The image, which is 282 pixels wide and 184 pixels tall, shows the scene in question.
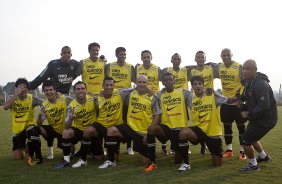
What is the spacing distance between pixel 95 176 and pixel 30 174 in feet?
4.04

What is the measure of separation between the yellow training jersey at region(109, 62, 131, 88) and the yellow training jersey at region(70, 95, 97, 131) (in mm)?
1040

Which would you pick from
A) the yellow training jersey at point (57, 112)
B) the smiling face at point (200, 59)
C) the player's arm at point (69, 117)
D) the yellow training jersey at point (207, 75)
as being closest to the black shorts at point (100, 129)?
the player's arm at point (69, 117)

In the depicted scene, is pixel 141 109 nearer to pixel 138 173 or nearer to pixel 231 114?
pixel 138 173

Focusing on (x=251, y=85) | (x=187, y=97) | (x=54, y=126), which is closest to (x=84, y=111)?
(x=54, y=126)

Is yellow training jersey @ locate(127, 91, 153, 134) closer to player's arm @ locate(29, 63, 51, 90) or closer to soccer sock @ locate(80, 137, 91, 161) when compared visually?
soccer sock @ locate(80, 137, 91, 161)

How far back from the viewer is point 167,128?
22.1 ft

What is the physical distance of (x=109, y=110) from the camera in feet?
23.0

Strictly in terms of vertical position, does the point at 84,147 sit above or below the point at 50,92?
below

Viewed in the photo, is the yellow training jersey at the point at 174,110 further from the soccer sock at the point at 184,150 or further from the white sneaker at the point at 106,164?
the white sneaker at the point at 106,164

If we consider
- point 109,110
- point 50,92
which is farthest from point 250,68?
point 50,92

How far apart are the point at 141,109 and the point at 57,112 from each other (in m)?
1.97

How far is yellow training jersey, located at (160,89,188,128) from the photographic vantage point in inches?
264

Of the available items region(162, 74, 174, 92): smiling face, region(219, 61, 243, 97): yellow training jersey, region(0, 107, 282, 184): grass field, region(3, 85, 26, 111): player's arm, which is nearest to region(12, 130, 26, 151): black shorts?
region(0, 107, 282, 184): grass field

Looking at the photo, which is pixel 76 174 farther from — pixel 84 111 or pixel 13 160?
pixel 13 160
